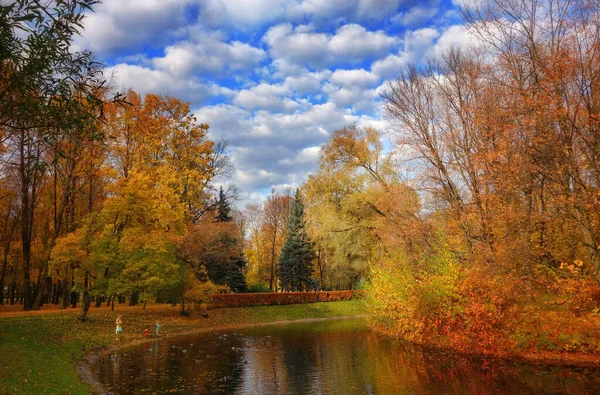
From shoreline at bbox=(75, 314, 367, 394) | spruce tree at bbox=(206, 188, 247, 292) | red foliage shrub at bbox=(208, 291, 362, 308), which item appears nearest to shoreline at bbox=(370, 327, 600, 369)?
shoreline at bbox=(75, 314, 367, 394)

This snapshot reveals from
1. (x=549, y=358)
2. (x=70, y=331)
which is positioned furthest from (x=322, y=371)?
(x=70, y=331)

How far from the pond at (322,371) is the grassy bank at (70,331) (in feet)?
4.93

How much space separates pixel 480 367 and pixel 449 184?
29.1 ft

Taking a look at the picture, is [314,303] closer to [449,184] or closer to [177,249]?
[177,249]

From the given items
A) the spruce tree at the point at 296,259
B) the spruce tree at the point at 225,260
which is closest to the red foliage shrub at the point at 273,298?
the spruce tree at the point at 225,260

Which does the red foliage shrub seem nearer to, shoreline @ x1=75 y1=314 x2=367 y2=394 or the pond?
shoreline @ x1=75 y1=314 x2=367 y2=394

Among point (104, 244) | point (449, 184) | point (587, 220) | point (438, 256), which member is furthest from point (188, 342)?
point (587, 220)

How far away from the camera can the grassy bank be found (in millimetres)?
11430

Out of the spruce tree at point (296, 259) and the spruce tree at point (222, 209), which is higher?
the spruce tree at point (222, 209)

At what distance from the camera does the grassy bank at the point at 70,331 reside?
1143 centimetres

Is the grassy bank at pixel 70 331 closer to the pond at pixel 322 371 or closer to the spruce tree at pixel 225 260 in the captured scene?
the pond at pixel 322 371

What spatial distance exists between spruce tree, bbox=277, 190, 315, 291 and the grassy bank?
27.8 feet

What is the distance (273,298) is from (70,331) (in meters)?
22.7

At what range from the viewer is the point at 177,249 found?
31969 millimetres
